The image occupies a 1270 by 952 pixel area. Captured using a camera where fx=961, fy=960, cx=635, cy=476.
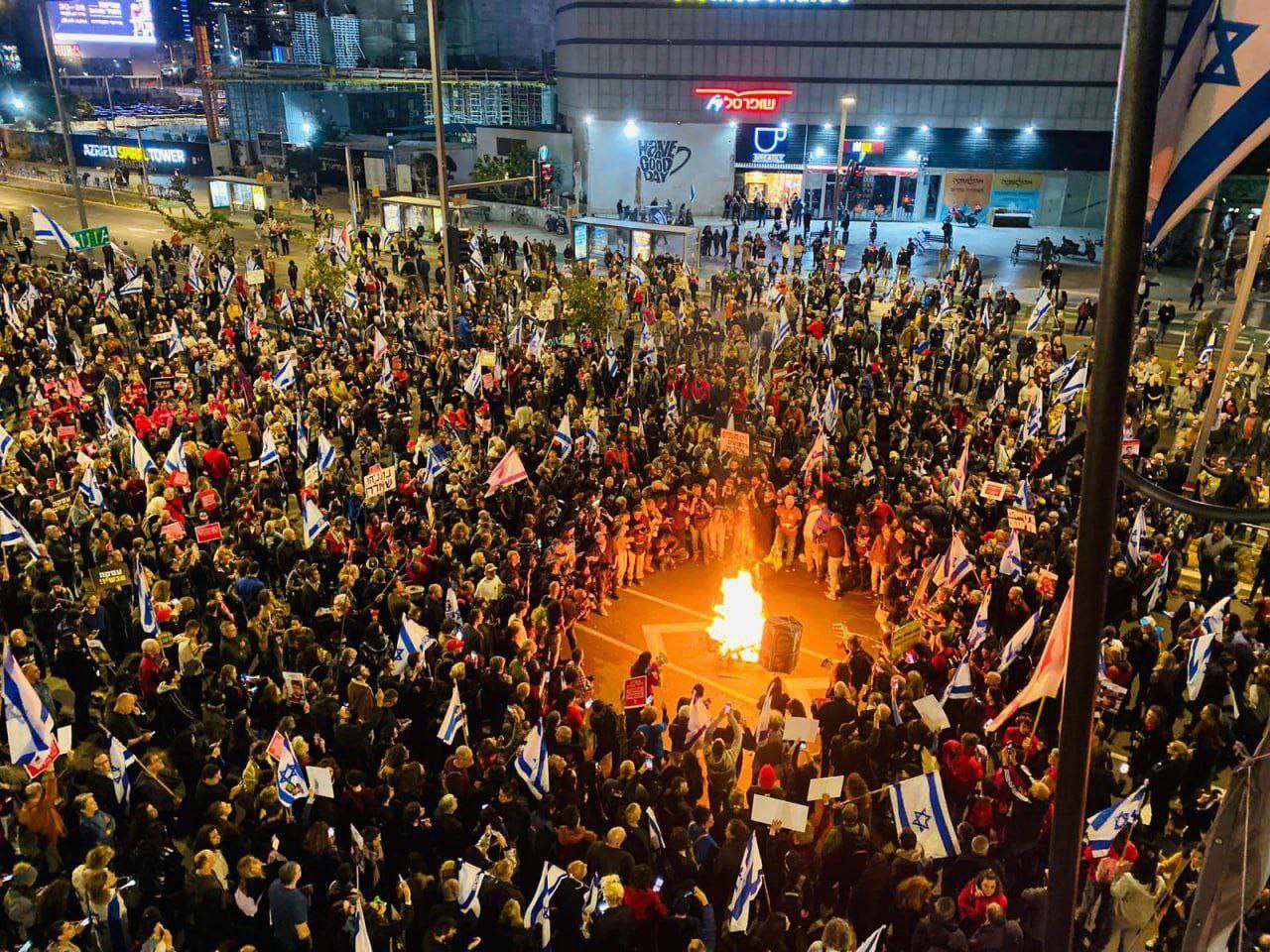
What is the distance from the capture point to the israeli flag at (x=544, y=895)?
6824 millimetres

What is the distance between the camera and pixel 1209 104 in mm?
10258

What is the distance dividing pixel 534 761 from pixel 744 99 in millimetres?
45457

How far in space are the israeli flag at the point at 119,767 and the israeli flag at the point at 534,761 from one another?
3318mm

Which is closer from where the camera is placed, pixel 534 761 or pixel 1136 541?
pixel 534 761

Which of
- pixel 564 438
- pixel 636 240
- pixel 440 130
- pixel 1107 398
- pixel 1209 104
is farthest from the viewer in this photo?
pixel 636 240

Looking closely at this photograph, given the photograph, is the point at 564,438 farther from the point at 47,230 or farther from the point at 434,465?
the point at 47,230

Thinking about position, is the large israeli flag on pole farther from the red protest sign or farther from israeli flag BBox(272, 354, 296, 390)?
israeli flag BBox(272, 354, 296, 390)

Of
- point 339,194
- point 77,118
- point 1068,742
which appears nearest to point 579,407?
point 1068,742

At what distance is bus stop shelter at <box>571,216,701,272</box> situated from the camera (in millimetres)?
31031

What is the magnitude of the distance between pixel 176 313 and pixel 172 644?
17132 mm

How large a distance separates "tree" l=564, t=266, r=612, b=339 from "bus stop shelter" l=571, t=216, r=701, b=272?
572cm

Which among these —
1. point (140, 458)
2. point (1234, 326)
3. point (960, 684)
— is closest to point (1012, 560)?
point (960, 684)

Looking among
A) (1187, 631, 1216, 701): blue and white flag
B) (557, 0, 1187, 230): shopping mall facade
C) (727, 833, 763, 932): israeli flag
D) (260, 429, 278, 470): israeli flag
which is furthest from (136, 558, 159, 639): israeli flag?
(557, 0, 1187, 230): shopping mall facade

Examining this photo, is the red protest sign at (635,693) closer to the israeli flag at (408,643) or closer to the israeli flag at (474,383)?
the israeli flag at (408,643)
